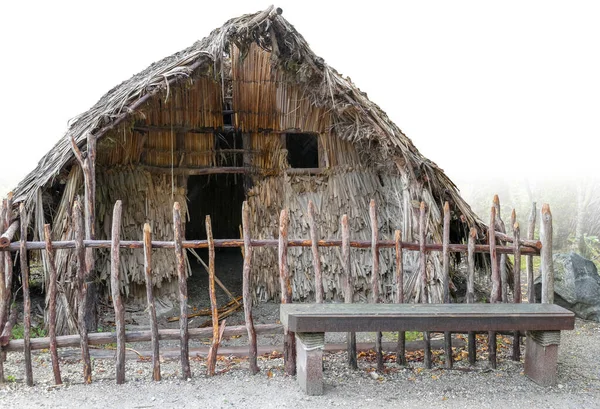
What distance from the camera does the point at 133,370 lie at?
475cm

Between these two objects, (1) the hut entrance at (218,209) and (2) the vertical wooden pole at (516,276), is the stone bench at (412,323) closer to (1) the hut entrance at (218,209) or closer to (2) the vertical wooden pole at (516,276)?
(2) the vertical wooden pole at (516,276)

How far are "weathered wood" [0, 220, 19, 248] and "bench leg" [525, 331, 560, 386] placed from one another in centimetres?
459

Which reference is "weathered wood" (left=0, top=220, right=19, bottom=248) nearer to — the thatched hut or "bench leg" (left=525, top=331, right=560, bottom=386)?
the thatched hut

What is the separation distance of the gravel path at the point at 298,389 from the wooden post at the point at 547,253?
729mm

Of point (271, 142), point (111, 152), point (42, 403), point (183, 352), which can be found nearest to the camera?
point (42, 403)

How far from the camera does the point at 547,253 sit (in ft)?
15.8

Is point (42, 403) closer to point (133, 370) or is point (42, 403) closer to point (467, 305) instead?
point (133, 370)

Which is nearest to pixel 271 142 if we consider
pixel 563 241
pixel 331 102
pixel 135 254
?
pixel 331 102

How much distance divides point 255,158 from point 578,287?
4.81 m

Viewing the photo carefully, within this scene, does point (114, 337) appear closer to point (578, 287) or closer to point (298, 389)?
point (298, 389)

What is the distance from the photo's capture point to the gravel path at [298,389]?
13.2 ft

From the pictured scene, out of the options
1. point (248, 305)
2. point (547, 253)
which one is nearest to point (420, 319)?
point (248, 305)

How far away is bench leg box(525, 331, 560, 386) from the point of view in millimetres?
4299

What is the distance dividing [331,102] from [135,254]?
3.08 metres
